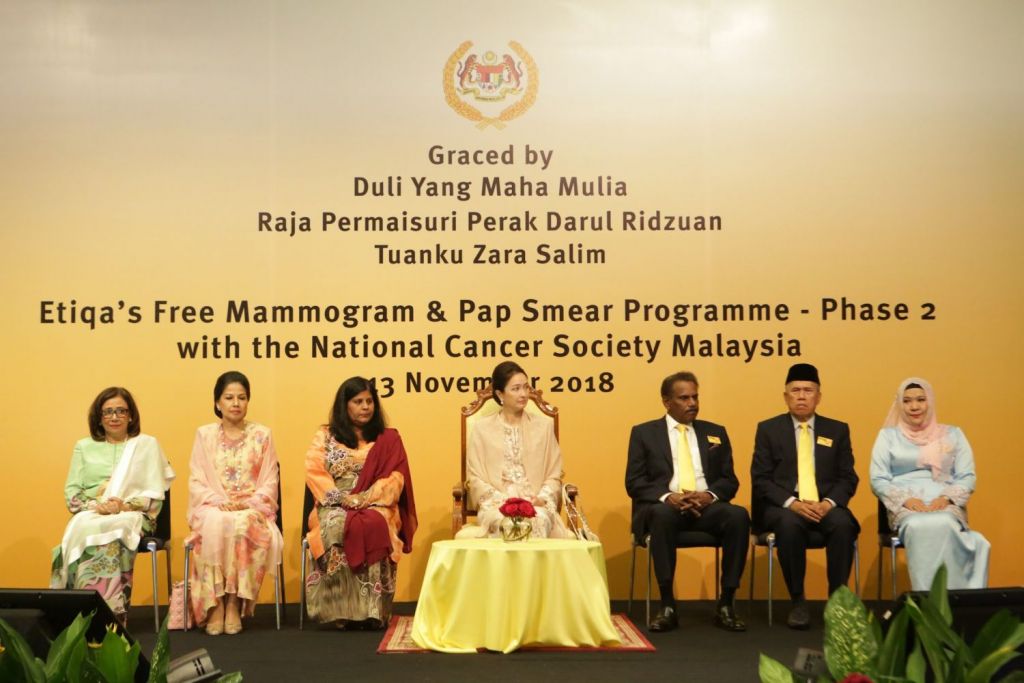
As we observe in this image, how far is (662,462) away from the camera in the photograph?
548 centimetres

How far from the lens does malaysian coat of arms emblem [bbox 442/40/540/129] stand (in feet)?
20.5

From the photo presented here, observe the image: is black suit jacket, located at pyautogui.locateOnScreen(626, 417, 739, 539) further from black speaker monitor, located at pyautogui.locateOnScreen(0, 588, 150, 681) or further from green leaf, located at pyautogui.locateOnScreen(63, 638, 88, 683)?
green leaf, located at pyautogui.locateOnScreen(63, 638, 88, 683)

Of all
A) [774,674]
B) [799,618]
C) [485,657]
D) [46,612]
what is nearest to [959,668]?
[774,674]

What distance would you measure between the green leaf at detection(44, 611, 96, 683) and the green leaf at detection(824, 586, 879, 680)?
943 mm

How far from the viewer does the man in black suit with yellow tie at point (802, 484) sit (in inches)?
205

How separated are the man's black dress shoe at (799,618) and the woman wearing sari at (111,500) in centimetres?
293

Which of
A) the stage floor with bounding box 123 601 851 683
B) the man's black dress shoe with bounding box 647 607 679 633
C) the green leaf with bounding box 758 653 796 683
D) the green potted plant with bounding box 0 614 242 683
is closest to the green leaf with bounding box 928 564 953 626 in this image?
the green leaf with bounding box 758 653 796 683

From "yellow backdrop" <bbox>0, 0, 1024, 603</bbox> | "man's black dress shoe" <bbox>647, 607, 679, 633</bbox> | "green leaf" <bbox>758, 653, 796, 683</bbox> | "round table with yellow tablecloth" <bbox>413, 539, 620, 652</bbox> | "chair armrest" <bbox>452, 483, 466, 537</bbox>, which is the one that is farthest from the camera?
"yellow backdrop" <bbox>0, 0, 1024, 603</bbox>

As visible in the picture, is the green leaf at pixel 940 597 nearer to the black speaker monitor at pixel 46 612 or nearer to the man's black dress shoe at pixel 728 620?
the black speaker monitor at pixel 46 612

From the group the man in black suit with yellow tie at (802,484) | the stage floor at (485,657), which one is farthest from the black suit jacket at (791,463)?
the stage floor at (485,657)

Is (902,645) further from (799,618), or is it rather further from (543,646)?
(799,618)

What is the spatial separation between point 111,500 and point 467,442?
165 cm

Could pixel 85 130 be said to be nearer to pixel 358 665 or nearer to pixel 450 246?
pixel 450 246

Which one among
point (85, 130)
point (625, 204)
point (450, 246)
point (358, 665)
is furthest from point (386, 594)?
point (85, 130)
